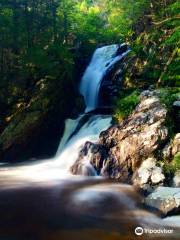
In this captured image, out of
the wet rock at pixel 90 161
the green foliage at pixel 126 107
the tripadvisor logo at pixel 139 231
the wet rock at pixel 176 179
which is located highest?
the green foliage at pixel 126 107

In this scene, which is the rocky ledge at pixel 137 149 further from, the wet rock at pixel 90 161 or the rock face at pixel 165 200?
the rock face at pixel 165 200

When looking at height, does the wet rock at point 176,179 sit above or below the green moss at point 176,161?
below

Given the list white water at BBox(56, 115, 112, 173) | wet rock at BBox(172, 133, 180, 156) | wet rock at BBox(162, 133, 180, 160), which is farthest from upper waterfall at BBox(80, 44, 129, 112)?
wet rock at BBox(172, 133, 180, 156)

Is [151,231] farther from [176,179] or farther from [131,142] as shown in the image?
[131,142]

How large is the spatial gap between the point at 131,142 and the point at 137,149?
0.57 metres

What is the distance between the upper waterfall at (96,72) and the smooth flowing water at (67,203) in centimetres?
467

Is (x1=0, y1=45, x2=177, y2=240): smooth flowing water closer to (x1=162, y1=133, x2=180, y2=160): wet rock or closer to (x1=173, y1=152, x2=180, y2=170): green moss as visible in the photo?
(x1=173, y1=152, x2=180, y2=170): green moss

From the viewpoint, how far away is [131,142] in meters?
17.2

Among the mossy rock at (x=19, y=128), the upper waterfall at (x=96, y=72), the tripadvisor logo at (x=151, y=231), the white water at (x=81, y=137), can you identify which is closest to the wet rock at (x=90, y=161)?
the white water at (x=81, y=137)

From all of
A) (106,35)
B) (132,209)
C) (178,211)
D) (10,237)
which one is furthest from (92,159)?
(106,35)

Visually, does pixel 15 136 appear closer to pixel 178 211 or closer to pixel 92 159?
pixel 92 159

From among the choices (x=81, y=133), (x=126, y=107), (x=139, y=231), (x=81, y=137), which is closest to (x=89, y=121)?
(x=81, y=133)

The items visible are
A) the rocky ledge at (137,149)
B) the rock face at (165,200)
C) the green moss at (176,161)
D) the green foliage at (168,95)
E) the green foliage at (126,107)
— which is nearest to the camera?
the rock face at (165,200)

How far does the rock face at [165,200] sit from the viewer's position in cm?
1155
